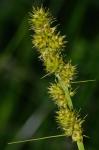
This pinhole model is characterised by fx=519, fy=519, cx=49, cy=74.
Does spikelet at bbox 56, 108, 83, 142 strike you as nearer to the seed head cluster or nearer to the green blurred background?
the seed head cluster

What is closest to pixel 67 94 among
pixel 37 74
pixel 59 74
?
pixel 59 74

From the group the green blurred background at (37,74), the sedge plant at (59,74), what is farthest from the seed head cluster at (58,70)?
the green blurred background at (37,74)

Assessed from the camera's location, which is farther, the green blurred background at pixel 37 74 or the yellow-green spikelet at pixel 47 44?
the green blurred background at pixel 37 74

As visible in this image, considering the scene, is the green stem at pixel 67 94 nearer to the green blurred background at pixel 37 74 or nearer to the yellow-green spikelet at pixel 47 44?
the yellow-green spikelet at pixel 47 44

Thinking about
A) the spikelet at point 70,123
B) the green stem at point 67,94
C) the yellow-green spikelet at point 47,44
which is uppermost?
the yellow-green spikelet at point 47,44

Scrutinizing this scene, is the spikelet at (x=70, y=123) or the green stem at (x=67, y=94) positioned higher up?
the green stem at (x=67, y=94)

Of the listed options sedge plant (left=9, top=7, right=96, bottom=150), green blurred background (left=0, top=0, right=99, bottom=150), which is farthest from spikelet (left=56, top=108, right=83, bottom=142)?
green blurred background (left=0, top=0, right=99, bottom=150)

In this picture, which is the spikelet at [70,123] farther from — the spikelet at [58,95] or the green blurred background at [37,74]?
the green blurred background at [37,74]

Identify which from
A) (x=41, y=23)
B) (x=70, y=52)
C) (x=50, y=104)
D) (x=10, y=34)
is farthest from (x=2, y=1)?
(x=41, y=23)
